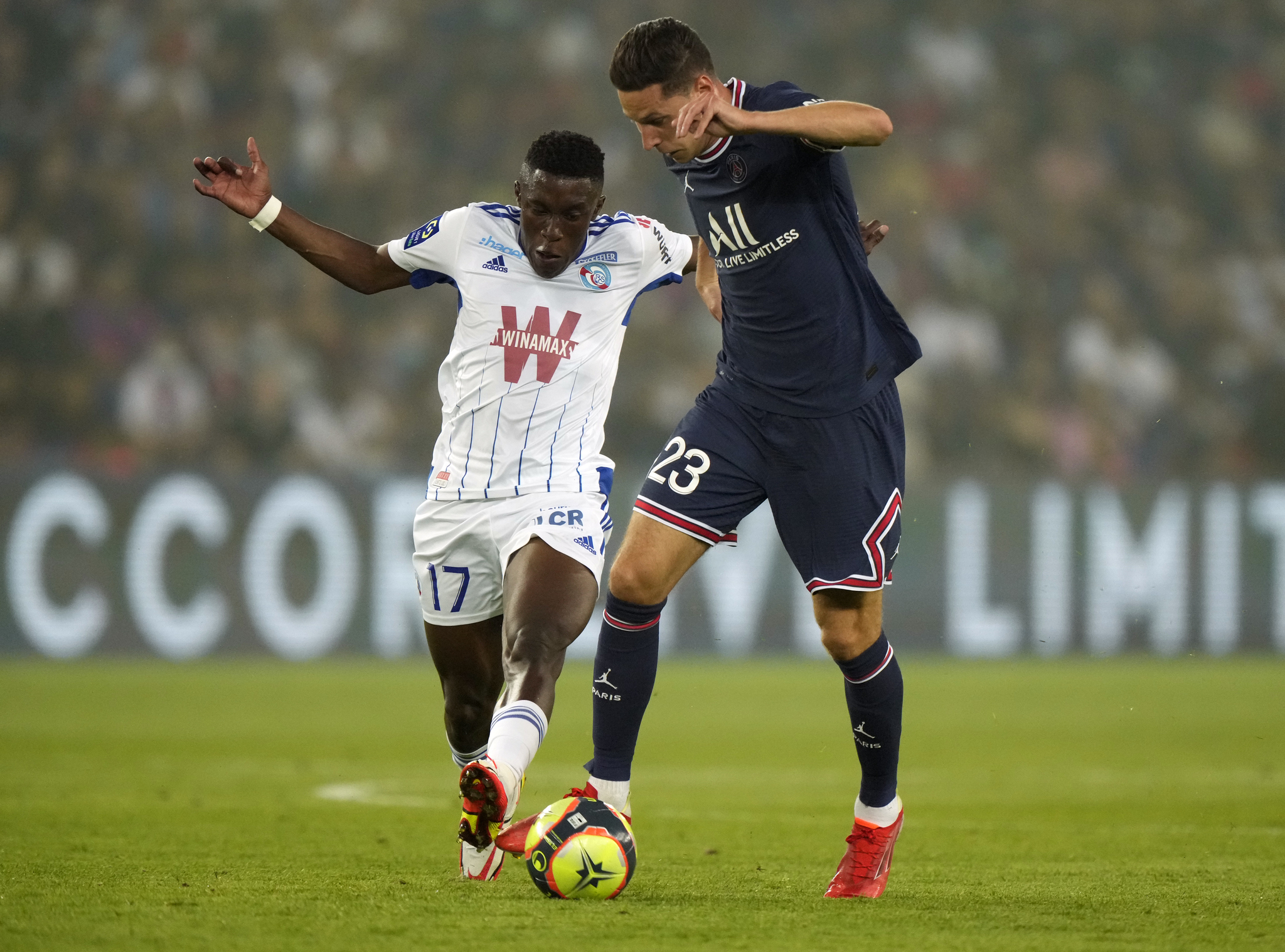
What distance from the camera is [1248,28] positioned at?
17.3m

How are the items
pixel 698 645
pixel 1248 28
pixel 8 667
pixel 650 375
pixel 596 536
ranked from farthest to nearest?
1. pixel 1248 28
2. pixel 650 375
3. pixel 698 645
4. pixel 8 667
5. pixel 596 536

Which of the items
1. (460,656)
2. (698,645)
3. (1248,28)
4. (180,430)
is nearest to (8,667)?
(180,430)

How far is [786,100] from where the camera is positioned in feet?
14.6

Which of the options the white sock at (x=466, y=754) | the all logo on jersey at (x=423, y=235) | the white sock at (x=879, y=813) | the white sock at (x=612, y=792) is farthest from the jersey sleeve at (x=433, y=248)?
the white sock at (x=879, y=813)

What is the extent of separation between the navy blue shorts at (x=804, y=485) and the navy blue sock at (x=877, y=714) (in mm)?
221

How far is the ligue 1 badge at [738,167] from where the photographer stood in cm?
451

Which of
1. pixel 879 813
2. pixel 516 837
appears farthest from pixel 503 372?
pixel 879 813

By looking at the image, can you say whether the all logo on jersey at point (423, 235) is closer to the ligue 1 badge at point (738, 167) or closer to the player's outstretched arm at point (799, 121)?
the ligue 1 badge at point (738, 167)

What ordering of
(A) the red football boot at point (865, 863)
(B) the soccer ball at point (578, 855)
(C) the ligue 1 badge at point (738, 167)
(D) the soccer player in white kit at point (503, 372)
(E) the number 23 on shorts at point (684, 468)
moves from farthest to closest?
(D) the soccer player in white kit at point (503, 372) < (E) the number 23 on shorts at point (684, 468) < (C) the ligue 1 badge at point (738, 167) < (A) the red football boot at point (865, 863) < (B) the soccer ball at point (578, 855)

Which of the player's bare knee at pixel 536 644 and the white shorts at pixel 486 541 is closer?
the player's bare knee at pixel 536 644

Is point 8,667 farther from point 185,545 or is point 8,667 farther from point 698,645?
point 698,645

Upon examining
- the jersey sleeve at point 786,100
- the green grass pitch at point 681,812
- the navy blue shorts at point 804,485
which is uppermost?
the jersey sleeve at point 786,100

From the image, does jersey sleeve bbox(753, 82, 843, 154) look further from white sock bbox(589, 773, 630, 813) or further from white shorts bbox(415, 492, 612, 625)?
white sock bbox(589, 773, 630, 813)

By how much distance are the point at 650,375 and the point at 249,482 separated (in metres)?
3.80
